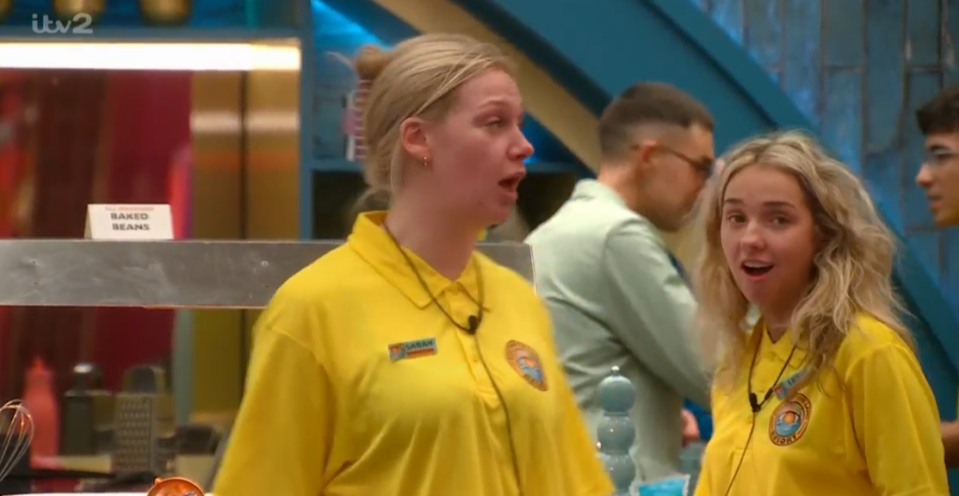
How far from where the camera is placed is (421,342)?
4.92ft

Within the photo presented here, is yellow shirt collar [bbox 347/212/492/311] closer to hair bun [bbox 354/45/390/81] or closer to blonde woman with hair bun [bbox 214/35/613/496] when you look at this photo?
blonde woman with hair bun [bbox 214/35/613/496]

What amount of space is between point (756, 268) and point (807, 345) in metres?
0.13

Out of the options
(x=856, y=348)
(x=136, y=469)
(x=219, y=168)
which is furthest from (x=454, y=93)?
(x=219, y=168)

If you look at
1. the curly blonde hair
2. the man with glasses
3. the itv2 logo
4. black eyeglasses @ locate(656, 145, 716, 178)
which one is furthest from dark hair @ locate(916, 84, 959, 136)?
the itv2 logo

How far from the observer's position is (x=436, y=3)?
405 centimetres

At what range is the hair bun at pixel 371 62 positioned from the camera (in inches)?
64.3

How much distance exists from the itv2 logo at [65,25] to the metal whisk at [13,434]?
2084 millimetres

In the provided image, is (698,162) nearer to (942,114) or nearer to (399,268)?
(942,114)

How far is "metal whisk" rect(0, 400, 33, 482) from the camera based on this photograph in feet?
7.00

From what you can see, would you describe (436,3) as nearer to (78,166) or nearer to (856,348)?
(78,166)

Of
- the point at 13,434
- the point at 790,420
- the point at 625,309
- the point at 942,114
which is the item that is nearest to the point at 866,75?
the point at 942,114

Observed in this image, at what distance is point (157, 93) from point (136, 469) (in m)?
2.44

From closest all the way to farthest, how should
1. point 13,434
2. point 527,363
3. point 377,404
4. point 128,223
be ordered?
1. point 377,404
2. point 527,363
3. point 128,223
4. point 13,434

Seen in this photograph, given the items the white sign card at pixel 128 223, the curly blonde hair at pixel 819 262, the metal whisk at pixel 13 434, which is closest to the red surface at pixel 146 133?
the metal whisk at pixel 13 434
